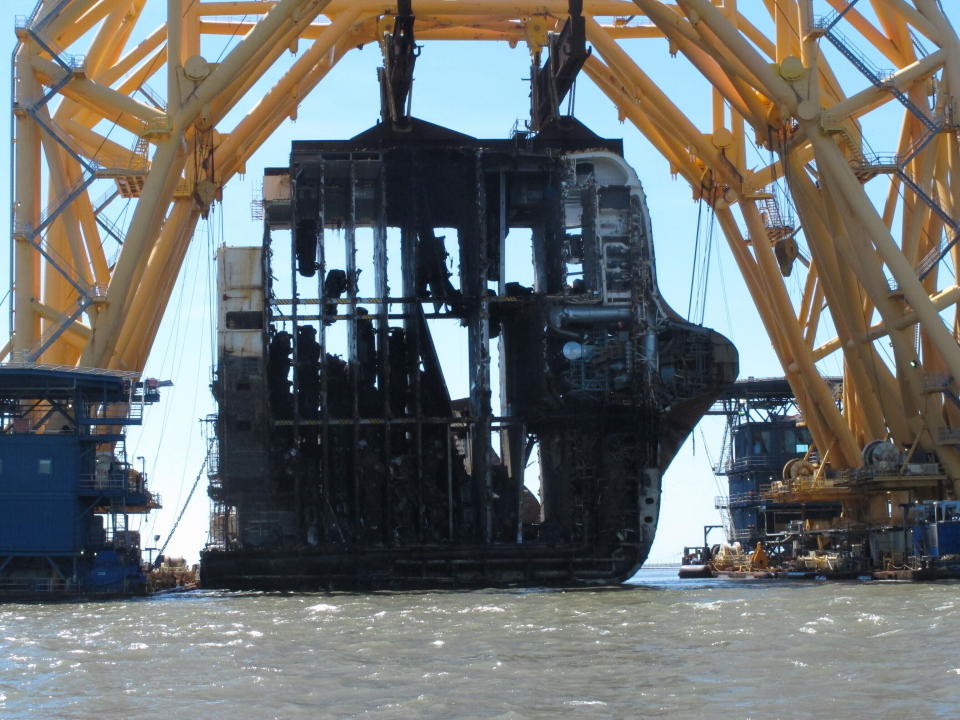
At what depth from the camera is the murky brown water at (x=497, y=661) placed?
18.7 metres

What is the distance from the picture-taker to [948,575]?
40344 millimetres

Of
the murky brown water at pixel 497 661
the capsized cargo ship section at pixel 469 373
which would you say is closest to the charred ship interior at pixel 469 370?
the capsized cargo ship section at pixel 469 373

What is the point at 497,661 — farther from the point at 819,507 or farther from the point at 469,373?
the point at 819,507

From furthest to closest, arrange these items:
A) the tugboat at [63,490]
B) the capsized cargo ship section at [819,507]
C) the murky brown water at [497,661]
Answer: the capsized cargo ship section at [819,507]
the tugboat at [63,490]
the murky brown water at [497,661]

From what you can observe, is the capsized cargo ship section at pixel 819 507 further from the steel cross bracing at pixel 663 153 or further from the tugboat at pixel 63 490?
the tugboat at pixel 63 490

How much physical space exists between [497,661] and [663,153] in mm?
36145

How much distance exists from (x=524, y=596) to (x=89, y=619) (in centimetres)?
1063

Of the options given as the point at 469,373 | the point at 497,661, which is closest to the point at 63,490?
the point at 469,373

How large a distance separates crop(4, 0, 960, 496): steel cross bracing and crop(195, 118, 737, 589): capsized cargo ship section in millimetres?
3877

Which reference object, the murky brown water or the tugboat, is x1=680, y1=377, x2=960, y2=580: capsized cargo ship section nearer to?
the murky brown water

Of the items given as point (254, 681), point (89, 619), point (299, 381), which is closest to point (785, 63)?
point (299, 381)

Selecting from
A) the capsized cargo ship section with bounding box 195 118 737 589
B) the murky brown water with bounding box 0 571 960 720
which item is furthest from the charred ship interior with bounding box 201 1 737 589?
the murky brown water with bounding box 0 571 960 720

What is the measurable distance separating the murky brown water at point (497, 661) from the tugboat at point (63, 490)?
261 inches

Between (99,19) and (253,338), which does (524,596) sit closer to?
(253,338)
